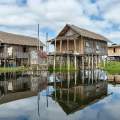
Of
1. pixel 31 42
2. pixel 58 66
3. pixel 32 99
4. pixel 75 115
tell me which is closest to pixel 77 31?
pixel 58 66

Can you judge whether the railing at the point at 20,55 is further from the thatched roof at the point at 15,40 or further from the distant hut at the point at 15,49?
the thatched roof at the point at 15,40

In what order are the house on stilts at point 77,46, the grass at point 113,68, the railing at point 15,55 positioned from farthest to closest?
1. the railing at point 15,55
2. the house on stilts at point 77,46
3. the grass at point 113,68

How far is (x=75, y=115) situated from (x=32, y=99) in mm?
4552

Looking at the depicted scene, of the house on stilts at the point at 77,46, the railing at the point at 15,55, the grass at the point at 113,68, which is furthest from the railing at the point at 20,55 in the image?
the grass at the point at 113,68

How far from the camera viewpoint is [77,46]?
4241 centimetres

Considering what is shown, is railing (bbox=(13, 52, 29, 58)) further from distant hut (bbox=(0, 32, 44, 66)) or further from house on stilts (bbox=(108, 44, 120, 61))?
house on stilts (bbox=(108, 44, 120, 61))

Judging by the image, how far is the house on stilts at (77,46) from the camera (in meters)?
40.3

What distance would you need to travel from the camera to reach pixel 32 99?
1476cm

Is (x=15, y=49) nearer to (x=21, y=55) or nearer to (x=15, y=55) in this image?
(x=15, y=55)

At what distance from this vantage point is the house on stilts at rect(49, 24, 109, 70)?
4031 centimetres

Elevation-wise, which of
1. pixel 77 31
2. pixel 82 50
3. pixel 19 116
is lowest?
pixel 19 116

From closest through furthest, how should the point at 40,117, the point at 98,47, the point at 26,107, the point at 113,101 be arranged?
the point at 40,117, the point at 26,107, the point at 113,101, the point at 98,47

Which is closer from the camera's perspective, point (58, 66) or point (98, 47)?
point (58, 66)

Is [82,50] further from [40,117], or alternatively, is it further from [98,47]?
[40,117]
